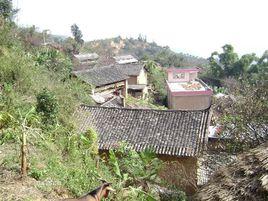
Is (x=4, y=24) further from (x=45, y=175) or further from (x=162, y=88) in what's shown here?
(x=162, y=88)

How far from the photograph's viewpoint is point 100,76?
30719 mm

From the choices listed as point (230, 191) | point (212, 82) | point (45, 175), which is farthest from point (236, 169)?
point (212, 82)

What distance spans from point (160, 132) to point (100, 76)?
1486 cm

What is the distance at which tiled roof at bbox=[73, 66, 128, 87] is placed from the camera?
28906 millimetres

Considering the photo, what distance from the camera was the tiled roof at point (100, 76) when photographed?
94.8 feet

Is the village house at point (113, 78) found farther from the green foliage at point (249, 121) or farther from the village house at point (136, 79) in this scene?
the green foliage at point (249, 121)

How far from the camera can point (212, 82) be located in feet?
160

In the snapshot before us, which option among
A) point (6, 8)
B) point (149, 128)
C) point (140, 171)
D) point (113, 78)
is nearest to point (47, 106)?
point (140, 171)

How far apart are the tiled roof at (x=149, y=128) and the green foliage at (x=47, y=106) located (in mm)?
3113

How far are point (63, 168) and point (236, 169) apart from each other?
565 centimetres

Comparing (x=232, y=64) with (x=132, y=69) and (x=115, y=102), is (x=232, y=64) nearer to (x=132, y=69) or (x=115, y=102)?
(x=132, y=69)

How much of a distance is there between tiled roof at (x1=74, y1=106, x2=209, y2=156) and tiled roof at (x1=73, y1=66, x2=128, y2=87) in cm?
982

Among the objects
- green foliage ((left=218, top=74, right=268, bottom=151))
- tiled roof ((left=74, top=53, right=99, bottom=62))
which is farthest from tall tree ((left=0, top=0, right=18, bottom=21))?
tiled roof ((left=74, top=53, right=99, bottom=62))

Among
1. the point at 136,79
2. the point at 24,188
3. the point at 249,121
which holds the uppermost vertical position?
the point at 249,121
